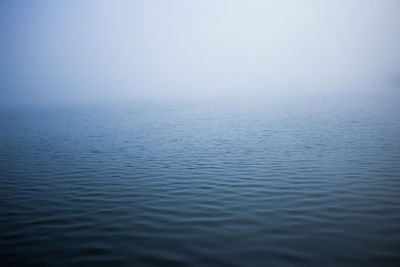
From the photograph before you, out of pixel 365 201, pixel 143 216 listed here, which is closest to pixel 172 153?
pixel 143 216

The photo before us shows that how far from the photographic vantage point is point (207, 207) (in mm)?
12656

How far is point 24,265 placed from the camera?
8.52 metres

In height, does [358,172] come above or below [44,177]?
above

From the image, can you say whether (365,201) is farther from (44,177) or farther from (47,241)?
(44,177)

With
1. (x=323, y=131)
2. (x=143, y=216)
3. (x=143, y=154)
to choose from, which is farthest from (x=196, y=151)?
(x=323, y=131)

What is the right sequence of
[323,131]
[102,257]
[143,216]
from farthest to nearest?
[323,131] → [143,216] → [102,257]

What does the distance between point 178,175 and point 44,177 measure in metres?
8.66

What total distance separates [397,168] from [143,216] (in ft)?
50.5

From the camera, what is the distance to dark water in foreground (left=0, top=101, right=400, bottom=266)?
29.0 feet

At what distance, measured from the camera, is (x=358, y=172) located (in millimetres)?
17344

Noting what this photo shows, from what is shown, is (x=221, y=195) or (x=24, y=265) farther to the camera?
(x=221, y=195)

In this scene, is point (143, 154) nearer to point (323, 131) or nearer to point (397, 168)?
point (397, 168)

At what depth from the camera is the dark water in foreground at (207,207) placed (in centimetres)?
884

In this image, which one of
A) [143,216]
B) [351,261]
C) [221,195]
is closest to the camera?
[351,261]
